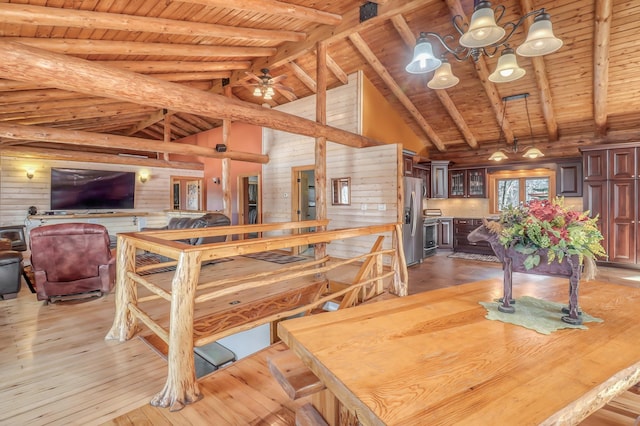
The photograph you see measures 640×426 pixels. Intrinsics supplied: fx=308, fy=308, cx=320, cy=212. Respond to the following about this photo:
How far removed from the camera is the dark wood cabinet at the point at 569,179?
6695 millimetres

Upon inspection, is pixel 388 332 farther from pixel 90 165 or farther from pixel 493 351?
pixel 90 165

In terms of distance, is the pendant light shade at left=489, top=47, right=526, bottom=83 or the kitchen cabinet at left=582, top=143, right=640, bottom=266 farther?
the kitchen cabinet at left=582, top=143, right=640, bottom=266

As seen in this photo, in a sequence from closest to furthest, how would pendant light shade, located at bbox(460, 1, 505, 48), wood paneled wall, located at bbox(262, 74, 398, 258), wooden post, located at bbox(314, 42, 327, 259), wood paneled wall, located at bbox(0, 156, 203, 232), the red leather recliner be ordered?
pendant light shade, located at bbox(460, 1, 505, 48)
the red leather recliner
wooden post, located at bbox(314, 42, 327, 259)
wood paneled wall, located at bbox(262, 74, 398, 258)
wood paneled wall, located at bbox(0, 156, 203, 232)

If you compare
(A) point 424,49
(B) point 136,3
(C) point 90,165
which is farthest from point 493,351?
(C) point 90,165

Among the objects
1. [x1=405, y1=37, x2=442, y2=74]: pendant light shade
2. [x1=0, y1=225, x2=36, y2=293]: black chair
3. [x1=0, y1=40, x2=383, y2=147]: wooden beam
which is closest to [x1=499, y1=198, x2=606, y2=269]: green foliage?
[x1=405, y1=37, x2=442, y2=74]: pendant light shade

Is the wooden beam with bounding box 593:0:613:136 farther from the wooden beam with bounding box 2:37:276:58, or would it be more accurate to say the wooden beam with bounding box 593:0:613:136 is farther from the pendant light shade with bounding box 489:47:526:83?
the wooden beam with bounding box 2:37:276:58

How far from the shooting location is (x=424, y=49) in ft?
9.12

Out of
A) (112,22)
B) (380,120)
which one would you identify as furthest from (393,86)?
(112,22)

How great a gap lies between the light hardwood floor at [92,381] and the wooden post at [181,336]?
0.08 metres

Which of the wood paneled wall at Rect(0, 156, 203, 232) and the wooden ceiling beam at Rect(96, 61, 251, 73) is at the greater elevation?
the wooden ceiling beam at Rect(96, 61, 251, 73)

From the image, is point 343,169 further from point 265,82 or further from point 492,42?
point 492,42

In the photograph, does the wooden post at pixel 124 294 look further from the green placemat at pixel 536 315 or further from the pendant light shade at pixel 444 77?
the pendant light shade at pixel 444 77

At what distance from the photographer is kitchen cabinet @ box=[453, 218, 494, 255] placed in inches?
305

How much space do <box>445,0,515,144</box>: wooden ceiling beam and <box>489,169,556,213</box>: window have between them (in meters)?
0.92
